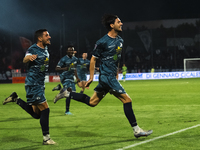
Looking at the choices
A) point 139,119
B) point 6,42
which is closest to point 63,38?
point 6,42

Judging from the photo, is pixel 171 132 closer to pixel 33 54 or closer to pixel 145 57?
pixel 33 54

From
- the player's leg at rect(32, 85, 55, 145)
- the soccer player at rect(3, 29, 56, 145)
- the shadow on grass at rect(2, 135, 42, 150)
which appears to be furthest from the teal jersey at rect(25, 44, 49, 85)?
the shadow on grass at rect(2, 135, 42, 150)

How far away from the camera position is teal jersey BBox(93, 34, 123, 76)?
6.92 m

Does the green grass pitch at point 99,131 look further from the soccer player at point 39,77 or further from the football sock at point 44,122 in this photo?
the soccer player at point 39,77

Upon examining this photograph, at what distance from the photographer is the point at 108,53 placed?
6.95m

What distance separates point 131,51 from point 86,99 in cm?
5251

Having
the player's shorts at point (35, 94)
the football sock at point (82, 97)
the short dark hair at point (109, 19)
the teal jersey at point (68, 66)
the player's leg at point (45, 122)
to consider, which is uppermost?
the short dark hair at point (109, 19)

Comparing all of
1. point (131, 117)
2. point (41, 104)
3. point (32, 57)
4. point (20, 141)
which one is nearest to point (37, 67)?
point (32, 57)

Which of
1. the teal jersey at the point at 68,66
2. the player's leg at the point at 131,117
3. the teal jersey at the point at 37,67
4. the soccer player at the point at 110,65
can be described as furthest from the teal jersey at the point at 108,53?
the teal jersey at the point at 68,66

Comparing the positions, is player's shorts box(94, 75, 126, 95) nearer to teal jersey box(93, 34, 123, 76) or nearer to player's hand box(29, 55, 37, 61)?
teal jersey box(93, 34, 123, 76)

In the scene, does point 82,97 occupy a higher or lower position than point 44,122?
higher

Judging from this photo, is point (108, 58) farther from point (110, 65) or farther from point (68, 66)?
point (68, 66)

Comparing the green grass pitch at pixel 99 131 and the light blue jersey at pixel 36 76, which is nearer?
the green grass pitch at pixel 99 131

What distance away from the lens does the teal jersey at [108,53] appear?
692 cm
